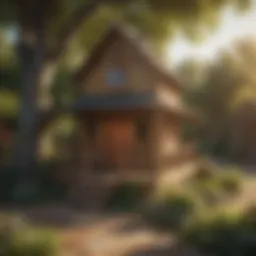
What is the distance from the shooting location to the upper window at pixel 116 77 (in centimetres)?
1767

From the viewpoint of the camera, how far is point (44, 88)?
17.7 m

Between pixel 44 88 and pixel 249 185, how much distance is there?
Result: 8807mm

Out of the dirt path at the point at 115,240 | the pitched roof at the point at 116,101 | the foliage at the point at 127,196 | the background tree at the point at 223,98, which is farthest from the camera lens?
the background tree at the point at 223,98

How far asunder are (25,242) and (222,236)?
3.50m

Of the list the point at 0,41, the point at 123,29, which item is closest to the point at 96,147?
the point at 123,29

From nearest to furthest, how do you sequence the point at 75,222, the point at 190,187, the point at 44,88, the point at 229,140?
the point at 75,222
the point at 190,187
the point at 44,88
the point at 229,140

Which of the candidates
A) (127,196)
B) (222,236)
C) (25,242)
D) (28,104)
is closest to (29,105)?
(28,104)

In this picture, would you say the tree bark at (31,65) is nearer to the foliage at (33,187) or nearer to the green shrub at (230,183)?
the foliage at (33,187)

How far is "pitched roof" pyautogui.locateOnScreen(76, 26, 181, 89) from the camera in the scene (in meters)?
17.4

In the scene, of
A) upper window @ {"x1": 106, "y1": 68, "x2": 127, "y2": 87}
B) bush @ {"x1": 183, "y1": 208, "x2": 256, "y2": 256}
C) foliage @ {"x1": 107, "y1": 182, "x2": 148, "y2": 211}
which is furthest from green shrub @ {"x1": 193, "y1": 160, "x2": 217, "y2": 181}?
bush @ {"x1": 183, "y1": 208, "x2": 256, "y2": 256}

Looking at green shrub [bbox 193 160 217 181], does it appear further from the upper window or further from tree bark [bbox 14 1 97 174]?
tree bark [bbox 14 1 97 174]

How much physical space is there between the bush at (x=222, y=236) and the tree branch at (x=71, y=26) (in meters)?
9.85

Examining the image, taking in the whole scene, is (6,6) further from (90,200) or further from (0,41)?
(90,200)

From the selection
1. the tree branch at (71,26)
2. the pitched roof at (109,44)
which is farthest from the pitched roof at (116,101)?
the tree branch at (71,26)
